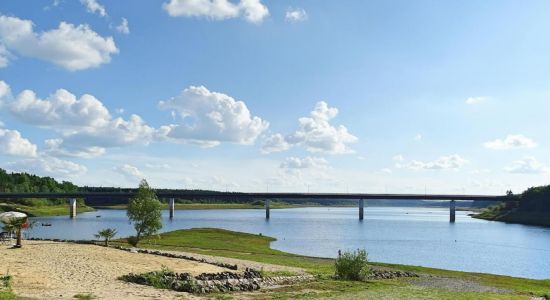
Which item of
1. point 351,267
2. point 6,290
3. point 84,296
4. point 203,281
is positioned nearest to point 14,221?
point 6,290

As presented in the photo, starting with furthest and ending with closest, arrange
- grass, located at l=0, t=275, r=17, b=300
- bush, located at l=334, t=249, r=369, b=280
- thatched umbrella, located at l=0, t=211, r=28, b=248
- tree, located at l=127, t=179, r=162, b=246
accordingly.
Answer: tree, located at l=127, t=179, r=162, b=246
thatched umbrella, located at l=0, t=211, r=28, b=248
bush, located at l=334, t=249, r=369, b=280
grass, located at l=0, t=275, r=17, b=300

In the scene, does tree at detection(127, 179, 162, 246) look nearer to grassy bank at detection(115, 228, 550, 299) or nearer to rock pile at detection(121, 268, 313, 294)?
grassy bank at detection(115, 228, 550, 299)

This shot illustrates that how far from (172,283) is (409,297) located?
16.4 meters

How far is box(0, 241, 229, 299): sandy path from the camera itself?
105ft

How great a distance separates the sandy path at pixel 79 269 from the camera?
31.9 metres

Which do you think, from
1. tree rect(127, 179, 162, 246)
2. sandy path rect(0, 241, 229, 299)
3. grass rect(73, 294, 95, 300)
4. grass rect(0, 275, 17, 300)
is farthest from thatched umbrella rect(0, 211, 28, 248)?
grass rect(73, 294, 95, 300)

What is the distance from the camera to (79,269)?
41.1 meters

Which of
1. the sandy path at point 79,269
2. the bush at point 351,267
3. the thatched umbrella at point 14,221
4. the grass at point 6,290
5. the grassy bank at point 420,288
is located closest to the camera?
the grass at point 6,290

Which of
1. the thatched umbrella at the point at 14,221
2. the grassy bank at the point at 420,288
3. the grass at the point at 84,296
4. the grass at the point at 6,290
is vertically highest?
the thatched umbrella at the point at 14,221

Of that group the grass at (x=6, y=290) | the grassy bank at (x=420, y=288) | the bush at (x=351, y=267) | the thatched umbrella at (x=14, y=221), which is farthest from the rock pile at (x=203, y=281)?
the thatched umbrella at (x=14, y=221)

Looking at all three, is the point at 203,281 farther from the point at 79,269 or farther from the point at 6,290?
the point at 6,290

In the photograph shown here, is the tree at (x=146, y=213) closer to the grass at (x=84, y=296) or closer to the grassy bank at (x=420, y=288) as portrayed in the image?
the grassy bank at (x=420, y=288)

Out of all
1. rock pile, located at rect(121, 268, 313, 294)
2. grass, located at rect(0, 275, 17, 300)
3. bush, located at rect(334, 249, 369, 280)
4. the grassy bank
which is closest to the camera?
grass, located at rect(0, 275, 17, 300)

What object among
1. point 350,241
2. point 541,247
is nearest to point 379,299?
point 350,241
